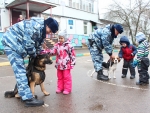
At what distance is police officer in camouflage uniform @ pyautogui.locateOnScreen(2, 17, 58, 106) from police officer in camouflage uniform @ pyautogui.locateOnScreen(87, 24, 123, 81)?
2.19 metres

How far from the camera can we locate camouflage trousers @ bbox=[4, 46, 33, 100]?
395 cm

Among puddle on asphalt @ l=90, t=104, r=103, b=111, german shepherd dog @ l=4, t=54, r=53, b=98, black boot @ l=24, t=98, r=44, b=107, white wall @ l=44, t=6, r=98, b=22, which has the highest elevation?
white wall @ l=44, t=6, r=98, b=22

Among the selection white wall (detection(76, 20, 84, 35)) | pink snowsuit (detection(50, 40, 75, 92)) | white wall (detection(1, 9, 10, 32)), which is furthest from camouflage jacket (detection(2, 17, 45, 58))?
white wall (detection(76, 20, 84, 35))

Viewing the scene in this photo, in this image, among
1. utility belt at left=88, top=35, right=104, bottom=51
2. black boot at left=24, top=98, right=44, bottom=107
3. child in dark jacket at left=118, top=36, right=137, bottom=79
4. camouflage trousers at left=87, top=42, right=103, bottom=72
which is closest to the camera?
black boot at left=24, top=98, right=44, bottom=107

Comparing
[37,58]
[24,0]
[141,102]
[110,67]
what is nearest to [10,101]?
[37,58]

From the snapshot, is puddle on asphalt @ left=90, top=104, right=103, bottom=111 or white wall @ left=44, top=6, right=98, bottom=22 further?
white wall @ left=44, top=6, right=98, bottom=22

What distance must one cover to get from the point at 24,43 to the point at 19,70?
0.51 metres

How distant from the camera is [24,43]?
3910 millimetres

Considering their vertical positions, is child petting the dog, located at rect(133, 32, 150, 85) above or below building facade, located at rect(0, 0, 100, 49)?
below

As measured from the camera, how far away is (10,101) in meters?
4.38

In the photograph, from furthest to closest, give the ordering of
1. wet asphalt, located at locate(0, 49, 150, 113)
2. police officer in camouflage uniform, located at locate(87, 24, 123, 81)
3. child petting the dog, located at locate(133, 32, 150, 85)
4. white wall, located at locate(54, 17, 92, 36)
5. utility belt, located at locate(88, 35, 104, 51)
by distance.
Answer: white wall, located at locate(54, 17, 92, 36)
utility belt, located at locate(88, 35, 104, 51)
police officer in camouflage uniform, located at locate(87, 24, 123, 81)
child petting the dog, located at locate(133, 32, 150, 85)
wet asphalt, located at locate(0, 49, 150, 113)

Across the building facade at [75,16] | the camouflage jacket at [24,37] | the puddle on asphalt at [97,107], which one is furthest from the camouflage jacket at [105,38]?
the building facade at [75,16]

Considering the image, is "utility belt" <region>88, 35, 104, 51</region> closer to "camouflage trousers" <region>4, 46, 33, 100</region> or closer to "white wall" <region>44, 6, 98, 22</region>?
"camouflage trousers" <region>4, 46, 33, 100</region>

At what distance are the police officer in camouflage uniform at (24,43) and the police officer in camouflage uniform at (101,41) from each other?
2188 mm
